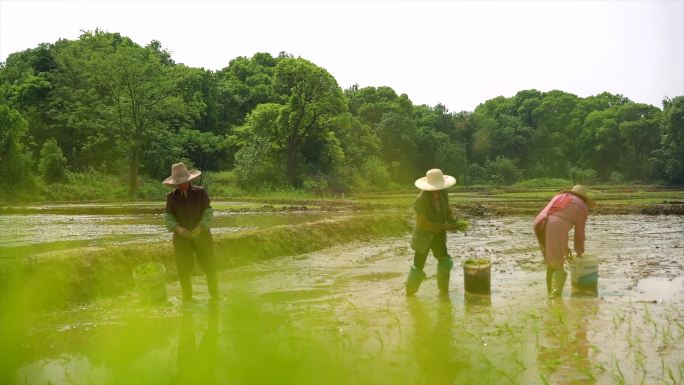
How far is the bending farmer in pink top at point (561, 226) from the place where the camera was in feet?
26.4

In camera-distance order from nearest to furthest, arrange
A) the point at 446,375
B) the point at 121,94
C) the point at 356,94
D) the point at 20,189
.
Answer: the point at 446,375 → the point at 20,189 → the point at 121,94 → the point at 356,94

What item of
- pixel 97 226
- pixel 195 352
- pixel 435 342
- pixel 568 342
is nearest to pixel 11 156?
pixel 97 226

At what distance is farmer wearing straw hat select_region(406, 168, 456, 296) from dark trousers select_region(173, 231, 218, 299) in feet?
8.64

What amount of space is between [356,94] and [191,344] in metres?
76.7

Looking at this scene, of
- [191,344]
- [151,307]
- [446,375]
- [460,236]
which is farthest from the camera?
[460,236]

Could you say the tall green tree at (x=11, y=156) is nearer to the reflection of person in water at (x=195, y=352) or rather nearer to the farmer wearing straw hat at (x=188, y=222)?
the farmer wearing straw hat at (x=188, y=222)

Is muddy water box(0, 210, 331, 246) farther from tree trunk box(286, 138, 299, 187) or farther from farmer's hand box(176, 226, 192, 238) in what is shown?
tree trunk box(286, 138, 299, 187)

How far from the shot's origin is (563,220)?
318 inches

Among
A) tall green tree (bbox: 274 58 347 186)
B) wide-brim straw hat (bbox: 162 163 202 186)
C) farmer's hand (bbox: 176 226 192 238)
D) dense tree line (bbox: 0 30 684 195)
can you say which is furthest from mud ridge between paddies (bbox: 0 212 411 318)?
tall green tree (bbox: 274 58 347 186)

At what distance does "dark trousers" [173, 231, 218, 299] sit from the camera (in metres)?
8.03

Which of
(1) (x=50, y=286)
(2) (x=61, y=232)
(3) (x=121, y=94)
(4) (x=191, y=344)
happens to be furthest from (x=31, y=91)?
(4) (x=191, y=344)

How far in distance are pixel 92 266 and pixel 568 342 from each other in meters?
6.95

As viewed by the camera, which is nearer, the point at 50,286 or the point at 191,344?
the point at 191,344

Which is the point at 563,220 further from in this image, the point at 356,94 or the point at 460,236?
the point at 356,94
